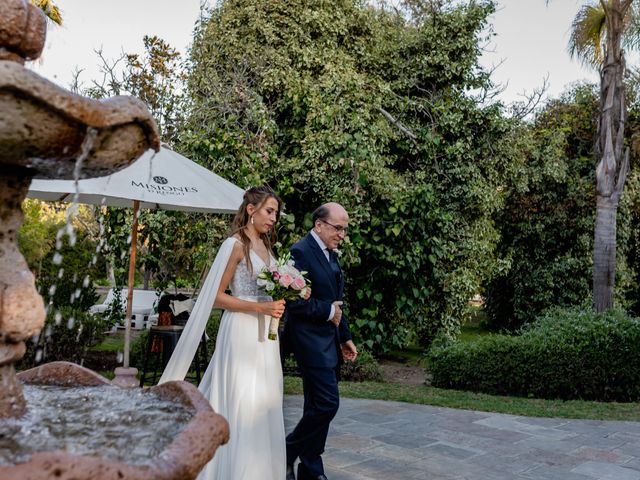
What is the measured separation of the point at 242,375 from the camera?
14.8ft

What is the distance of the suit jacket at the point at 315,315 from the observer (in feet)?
15.4

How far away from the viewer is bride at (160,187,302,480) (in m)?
4.33

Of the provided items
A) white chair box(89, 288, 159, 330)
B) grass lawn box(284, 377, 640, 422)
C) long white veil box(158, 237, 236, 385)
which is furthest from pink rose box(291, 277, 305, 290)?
white chair box(89, 288, 159, 330)

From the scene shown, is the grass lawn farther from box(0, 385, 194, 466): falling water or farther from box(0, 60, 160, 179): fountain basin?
box(0, 60, 160, 179): fountain basin

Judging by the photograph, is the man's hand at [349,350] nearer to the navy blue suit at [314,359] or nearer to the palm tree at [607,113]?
the navy blue suit at [314,359]

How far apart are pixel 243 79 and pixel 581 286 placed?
33.0 ft

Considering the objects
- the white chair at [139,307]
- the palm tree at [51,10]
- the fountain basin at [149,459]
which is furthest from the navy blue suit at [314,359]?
the palm tree at [51,10]

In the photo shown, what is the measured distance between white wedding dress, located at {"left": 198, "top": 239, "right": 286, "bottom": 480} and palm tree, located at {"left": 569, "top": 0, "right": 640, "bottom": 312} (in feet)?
33.3

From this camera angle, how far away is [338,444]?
6094mm

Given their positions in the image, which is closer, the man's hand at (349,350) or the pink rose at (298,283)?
the pink rose at (298,283)

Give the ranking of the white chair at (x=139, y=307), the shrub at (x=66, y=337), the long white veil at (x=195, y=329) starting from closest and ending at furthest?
1. the long white veil at (x=195, y=329)
2. the shrub at (x=66, y=337)
3. the white chair at (x=139, y=307)

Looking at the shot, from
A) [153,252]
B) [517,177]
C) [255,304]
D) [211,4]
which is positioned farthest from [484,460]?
[211,4]

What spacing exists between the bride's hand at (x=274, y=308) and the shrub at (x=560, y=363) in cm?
612

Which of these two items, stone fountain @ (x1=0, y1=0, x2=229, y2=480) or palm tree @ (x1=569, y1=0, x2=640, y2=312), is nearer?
stone fountain @ (x1=0, y1=0, x2=229, y2=480)
